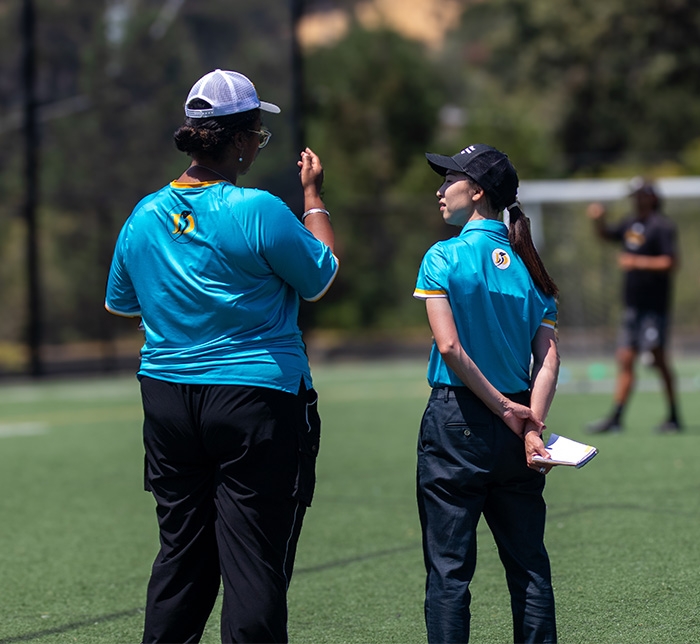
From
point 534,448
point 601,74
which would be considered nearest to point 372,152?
point 601,74

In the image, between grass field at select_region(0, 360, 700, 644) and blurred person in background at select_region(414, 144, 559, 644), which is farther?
grass field at select_region(0, 360, 700, 644)

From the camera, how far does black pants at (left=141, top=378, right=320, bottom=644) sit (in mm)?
3793

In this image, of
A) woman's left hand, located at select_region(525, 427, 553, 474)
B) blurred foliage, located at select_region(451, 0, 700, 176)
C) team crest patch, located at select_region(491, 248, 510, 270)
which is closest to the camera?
woman's left hand, located at select_region(525, 427, 553, 474)

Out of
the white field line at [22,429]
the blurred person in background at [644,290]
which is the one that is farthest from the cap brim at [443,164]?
the white field line at [22,429]

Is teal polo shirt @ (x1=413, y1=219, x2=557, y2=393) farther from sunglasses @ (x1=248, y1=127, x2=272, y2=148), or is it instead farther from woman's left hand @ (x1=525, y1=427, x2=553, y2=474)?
sunglasses @ (x1=248, y1=127, x2=272, y2=148)

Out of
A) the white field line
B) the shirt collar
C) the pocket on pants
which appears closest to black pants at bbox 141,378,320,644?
the pocket on pants

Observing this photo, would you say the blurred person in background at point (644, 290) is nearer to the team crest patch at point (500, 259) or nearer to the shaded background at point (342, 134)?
the team crest patch at point (500, 259)

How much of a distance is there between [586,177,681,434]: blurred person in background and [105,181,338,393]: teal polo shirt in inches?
287

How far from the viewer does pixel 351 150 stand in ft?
101

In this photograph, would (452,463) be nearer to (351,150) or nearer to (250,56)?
(250,56)

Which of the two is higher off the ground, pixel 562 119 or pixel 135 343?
pixel 562 119

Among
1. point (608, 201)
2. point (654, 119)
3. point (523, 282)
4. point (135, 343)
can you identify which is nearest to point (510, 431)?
point (523, 282)

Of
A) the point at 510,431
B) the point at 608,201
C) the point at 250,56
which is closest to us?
the point at 510,431

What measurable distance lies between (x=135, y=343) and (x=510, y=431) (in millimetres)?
17555
